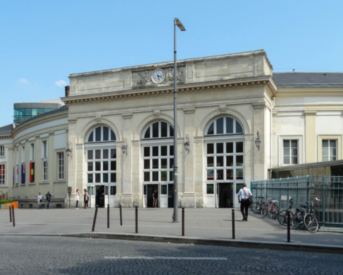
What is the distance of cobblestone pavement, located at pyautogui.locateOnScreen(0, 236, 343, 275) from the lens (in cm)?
1226

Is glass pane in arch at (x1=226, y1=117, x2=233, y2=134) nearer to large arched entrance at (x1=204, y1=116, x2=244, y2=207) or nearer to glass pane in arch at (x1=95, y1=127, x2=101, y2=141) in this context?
large arched entrance at (x1=204, y1=116, x2=244, y2=207)

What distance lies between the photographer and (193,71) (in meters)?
46.9

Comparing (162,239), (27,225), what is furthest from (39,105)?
(162,239)

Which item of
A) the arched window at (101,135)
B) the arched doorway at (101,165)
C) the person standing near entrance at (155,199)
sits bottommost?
the person standing near entrance at (155,199)

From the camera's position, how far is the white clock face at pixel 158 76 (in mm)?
48219

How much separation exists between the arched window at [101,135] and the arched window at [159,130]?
3434 mm

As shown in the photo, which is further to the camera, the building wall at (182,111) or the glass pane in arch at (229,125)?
the glass pane in arch at (229,125)

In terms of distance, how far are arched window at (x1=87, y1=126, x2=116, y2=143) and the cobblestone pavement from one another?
32224 mm

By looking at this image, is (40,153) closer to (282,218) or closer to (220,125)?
(220,125)

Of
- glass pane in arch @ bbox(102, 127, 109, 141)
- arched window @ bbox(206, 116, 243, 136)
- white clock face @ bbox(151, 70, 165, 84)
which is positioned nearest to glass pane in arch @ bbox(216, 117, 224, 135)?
arched window @ bbox(206, 116, 243, 136)

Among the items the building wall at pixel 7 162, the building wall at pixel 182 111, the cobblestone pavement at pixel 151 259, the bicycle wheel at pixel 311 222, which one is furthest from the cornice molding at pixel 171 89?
the building wall at pixel 7 162

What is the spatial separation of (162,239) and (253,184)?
2124 cm

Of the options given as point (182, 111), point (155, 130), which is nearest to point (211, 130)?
point (182, 111)

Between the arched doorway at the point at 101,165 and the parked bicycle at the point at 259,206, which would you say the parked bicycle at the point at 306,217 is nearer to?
the parked bicycle at the point at 259,206
